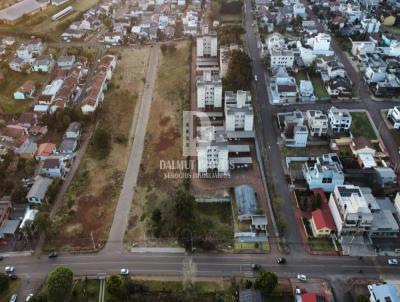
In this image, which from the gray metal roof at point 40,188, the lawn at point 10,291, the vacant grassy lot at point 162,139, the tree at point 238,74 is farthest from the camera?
the tree at point 238,74

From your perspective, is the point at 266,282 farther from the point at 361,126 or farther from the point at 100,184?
the point at 361,126

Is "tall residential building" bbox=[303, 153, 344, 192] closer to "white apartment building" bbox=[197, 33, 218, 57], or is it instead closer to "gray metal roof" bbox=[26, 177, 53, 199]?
"gray metal roof" bbox=[26, 177, 53, 199]

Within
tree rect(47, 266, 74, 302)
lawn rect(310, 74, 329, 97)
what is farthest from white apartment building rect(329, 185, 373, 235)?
tree rect(47, 266, 74, 302)

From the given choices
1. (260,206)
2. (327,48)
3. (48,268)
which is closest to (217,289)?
(260,206)

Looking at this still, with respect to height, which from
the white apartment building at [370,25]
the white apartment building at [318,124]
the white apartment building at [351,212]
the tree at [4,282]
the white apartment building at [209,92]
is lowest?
the tree at [4,282]

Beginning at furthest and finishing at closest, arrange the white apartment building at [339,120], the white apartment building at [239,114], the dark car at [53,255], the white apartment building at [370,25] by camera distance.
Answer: the white apartment building at [370,25] < the white apartment building at [339,120] < the white apartment building at [239,114] < the dark car at [53,255]

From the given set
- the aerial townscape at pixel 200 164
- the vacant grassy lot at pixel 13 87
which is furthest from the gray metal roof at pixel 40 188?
the vacant grassy lot at pixel 13 87

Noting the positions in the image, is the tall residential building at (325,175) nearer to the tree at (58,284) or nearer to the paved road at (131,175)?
the paved road at (131,175)
